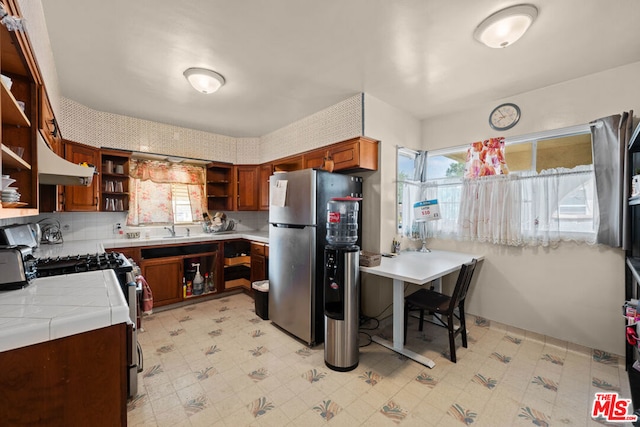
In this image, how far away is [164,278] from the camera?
3.43 meters

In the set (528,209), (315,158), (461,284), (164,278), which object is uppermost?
(315,158)

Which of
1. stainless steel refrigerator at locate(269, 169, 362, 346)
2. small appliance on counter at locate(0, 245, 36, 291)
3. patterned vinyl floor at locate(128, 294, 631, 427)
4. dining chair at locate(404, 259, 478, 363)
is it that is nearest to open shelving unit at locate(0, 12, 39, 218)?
small appliance on counter at locate(0, 245, 36, 291)

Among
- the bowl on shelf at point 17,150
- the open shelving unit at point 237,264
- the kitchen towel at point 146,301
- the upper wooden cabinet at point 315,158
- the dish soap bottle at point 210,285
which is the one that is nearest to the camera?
the bowl on shelf at point 17,150

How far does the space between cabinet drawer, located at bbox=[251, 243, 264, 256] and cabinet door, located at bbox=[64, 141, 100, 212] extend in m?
1.93

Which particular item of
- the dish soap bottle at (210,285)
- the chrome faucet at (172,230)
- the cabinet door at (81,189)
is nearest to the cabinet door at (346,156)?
the dish soap bottle at (210,285)

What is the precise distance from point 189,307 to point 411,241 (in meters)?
3.09

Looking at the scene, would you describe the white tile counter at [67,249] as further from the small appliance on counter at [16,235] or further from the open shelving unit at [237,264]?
the open shelving unit at [237,264]

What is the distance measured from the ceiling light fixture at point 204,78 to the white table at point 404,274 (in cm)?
218

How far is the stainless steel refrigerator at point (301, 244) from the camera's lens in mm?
2555

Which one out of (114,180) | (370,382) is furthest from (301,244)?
(114,180)

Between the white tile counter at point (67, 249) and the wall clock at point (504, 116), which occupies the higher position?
the wall clock at point (504, 116)

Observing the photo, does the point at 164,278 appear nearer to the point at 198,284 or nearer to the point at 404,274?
the point at 198,284

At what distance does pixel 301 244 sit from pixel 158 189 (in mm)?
2643

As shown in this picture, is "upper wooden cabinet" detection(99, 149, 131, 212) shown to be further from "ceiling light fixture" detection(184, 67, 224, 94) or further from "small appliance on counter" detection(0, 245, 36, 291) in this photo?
"small appliance on counter" detection(0, 245, 36, 291)
